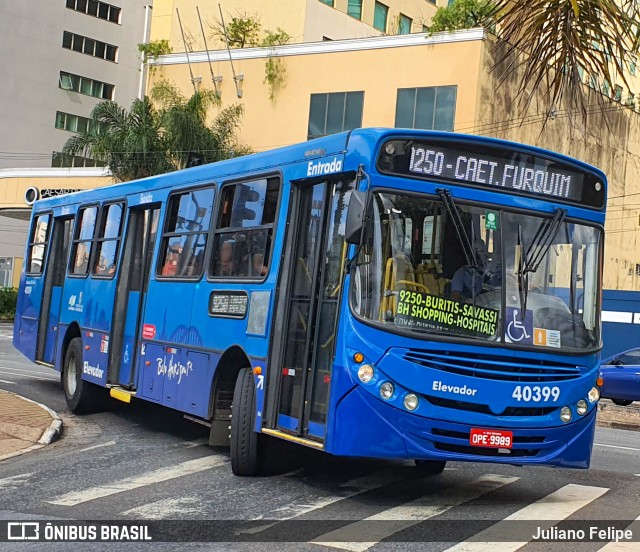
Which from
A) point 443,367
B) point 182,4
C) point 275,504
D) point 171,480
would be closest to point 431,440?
point 443,367

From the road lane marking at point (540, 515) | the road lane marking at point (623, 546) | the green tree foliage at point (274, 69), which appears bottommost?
the road lane marking at point (540, 515)

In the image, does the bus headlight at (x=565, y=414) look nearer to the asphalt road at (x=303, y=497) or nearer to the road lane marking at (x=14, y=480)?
the asphalt road at (x=303, y=497)

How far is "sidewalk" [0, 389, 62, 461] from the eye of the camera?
37.4ft

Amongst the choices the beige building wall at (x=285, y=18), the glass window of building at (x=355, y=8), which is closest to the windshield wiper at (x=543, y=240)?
the beige building wall at (x=285, y=18)

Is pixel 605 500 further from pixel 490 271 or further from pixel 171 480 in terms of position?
pixel 171 480

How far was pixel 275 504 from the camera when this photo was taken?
8.61 m

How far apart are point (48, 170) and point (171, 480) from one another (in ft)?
151

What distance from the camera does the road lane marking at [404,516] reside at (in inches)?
286

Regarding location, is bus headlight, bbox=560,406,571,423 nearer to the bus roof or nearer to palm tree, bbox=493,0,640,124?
the bus roof

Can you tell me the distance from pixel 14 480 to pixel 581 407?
511cm

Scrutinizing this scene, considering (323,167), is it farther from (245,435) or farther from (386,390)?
(245,435)

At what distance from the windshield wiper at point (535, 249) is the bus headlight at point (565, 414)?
2.95ft

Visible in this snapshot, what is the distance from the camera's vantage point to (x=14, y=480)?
960 centimetres

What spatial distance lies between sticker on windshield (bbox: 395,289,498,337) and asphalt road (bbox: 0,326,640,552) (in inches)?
58.0
